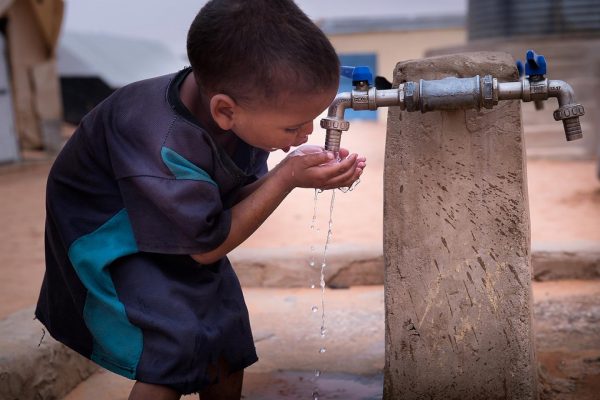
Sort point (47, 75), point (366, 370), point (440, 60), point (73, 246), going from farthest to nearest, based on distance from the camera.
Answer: point (47, 75)
point (366, 370)
point (440, 60)
point (73, 246)

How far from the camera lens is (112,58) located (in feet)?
52.8

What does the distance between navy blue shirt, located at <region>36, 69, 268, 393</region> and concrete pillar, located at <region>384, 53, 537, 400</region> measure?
0.44m

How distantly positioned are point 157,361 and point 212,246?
0.27 m

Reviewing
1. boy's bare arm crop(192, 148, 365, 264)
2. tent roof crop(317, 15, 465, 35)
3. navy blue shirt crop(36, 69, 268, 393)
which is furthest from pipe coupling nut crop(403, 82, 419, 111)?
tent roof crop(317, 15, 465, 35)

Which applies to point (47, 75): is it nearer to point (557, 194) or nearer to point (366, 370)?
point (557, 194)

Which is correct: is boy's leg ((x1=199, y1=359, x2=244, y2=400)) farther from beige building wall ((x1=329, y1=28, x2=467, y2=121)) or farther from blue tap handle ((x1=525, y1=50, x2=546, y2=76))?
beige building wall ((x1=329, y1=28, x2=467, y2=121))

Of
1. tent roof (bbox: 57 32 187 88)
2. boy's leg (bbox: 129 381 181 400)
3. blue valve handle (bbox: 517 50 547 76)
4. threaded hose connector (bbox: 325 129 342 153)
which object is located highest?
tent roof (bbox: 57 32 187 88)

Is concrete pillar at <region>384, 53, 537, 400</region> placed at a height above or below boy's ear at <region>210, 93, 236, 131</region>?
below

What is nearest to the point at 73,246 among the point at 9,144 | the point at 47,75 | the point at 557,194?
the point at 557,194

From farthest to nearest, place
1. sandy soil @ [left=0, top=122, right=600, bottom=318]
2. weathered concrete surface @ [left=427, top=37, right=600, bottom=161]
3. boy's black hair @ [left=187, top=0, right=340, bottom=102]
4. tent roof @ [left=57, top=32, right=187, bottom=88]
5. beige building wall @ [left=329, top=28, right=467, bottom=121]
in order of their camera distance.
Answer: beige building wall @ [left=329, top=28, right=467, bottom=121]
tent roof @ [left=57, top=32, right=187, bottom=88]
weathered concrete surface @ [left=427, top=37, right=600, bottom=161]
sandy soil @ [left=0, top=122, right=600, bottom=318]
boy's black hair @ [left=187, top=0, right=340, bottom=102]

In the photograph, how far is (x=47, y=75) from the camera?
10.5 m

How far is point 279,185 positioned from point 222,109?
20cm

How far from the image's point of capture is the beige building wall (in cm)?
1792

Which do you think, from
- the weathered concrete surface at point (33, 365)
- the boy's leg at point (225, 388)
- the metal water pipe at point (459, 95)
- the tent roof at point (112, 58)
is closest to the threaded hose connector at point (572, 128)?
the metal water pipe at point (459, 95)
